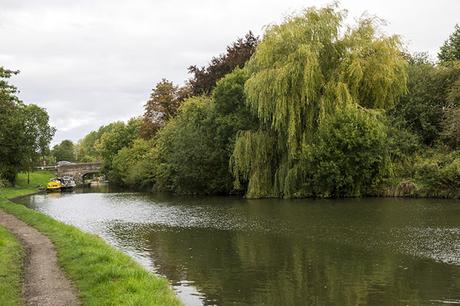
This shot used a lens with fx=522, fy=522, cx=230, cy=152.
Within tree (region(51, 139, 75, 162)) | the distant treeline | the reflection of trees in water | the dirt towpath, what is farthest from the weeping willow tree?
tree (region(51, 139, 75, 162))

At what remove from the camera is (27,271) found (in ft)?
45.1

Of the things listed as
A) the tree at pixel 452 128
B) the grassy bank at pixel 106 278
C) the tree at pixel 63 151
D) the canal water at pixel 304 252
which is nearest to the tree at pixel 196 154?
the canal water at pixel 304 252

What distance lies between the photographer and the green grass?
35.4 ft

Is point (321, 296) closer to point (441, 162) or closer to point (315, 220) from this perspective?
point (315, 220)

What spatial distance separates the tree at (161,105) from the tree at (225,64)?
1312 centimetres

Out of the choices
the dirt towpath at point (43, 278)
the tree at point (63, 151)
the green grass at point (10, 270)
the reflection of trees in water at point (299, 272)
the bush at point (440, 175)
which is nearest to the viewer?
the dirt towpath at point (43, 278)

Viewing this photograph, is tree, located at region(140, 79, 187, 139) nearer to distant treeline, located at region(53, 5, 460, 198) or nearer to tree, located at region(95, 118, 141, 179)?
tree, located at region(95, 118, 141, 179)

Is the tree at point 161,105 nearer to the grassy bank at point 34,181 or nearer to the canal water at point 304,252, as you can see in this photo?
the grassy bank at point 34,181

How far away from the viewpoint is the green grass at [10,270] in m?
10.8

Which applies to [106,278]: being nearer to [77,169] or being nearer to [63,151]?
[77,169]

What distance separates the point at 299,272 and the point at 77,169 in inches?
4017

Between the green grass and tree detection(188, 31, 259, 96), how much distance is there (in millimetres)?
39603

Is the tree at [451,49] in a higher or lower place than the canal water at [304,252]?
higher

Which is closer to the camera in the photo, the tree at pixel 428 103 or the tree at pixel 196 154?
the tree at pixel 428 103
